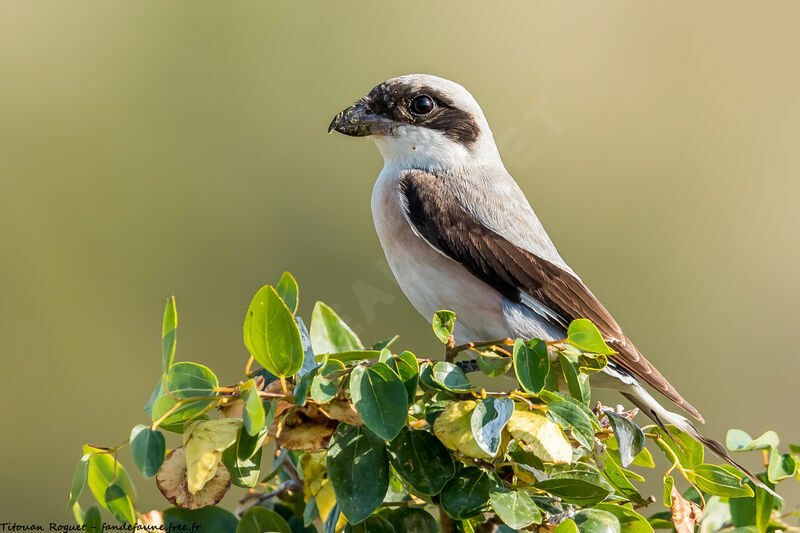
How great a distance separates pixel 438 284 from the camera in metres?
2.83

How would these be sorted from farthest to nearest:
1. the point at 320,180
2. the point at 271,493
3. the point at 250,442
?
the point at 320,180 → the point at 271,493 → the point at 250,442

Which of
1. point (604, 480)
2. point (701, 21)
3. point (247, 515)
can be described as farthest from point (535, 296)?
point (701, 21)

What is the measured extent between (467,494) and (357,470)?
22 centimetres

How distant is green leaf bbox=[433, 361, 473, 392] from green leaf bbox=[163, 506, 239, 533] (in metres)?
0.64

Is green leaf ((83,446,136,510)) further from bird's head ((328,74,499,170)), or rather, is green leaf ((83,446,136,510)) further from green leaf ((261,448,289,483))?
bird's head ((328,74,499,170))

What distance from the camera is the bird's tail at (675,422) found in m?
2.09

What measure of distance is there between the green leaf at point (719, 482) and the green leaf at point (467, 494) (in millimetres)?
524

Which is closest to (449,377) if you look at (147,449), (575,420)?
(575,420)

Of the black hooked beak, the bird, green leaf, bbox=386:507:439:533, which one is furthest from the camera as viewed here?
the black hooked beak

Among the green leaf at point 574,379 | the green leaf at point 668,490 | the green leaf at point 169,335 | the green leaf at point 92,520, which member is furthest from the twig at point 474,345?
the green leaf at point 92,520

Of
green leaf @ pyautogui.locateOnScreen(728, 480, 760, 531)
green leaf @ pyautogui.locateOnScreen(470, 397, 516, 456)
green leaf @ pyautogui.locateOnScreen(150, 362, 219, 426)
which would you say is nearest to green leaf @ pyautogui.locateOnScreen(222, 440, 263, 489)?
green leaf @ pyautogui.locateOnScreen(150, 362, 219, 426)

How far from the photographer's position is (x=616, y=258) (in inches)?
283

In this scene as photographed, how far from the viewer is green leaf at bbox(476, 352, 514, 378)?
6.04 ft

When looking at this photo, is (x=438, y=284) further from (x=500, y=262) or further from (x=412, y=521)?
(x=412, y=521)
